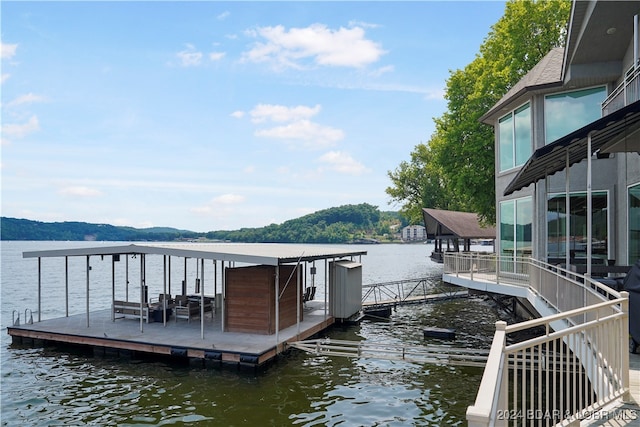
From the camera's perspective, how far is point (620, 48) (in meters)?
14.8

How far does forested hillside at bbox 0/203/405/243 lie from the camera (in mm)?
138375

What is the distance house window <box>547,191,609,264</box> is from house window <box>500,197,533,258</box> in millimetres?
1123

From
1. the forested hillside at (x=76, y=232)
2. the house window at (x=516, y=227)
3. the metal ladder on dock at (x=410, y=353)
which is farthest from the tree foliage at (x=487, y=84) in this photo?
the forested hillside at (x=76, y=232)

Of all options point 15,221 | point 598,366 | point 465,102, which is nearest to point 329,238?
point 15,221

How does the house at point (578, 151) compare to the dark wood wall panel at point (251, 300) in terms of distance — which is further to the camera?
the dark wood wall panel at point (251, 300)

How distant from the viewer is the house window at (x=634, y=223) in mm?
13758

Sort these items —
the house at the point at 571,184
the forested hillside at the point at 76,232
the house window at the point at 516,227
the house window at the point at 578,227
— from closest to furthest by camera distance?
the house at the point at 571,184 → the house window at the point at 578,227 → the house window at the point at 516,227 → the forested hillside at the point at 76,232

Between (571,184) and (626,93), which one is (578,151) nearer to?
(626,93)

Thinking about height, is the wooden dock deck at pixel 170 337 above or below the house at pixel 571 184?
below

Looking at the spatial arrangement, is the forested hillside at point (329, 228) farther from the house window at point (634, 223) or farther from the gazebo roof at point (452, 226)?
the house window at point (634, 223)

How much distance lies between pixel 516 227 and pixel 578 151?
9.12m

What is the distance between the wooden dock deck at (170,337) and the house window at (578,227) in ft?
29.6

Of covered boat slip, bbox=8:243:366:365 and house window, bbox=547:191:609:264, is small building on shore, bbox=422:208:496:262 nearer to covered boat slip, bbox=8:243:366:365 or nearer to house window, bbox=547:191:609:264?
covered boat slip, bbox=8:243:366:365

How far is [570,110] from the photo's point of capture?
17.4 metres
